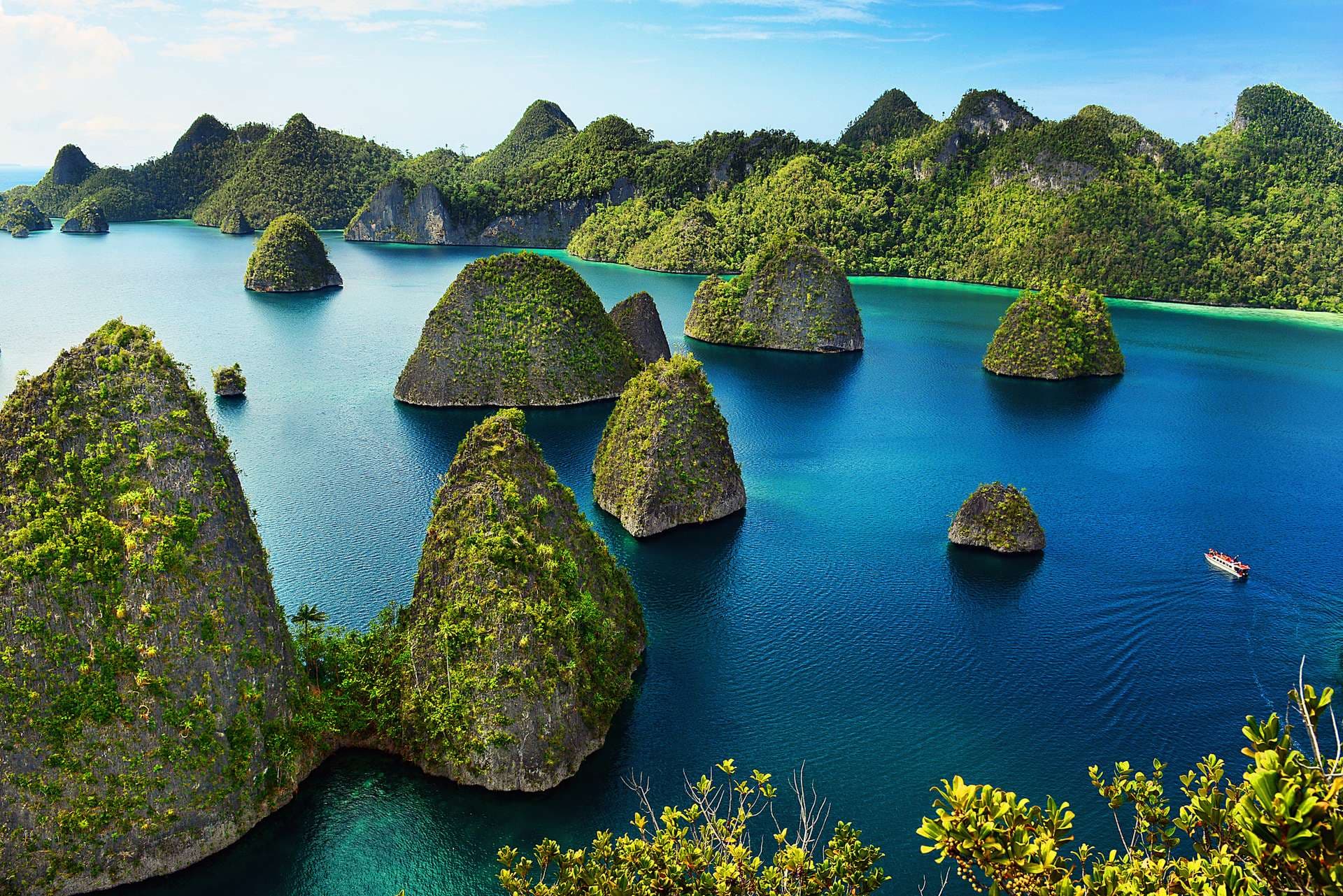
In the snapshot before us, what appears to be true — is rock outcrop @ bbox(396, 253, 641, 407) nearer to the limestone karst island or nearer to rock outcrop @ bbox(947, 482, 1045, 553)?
the limestone karst island

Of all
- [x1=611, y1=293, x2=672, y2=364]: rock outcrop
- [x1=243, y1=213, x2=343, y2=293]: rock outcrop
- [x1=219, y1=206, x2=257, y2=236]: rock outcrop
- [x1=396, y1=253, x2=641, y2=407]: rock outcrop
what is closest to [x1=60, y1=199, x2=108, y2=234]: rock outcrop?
[x1=219, y1=206, x2=257, y2=236]: rock outcrop

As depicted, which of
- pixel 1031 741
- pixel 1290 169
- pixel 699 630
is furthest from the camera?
pixel 1290 169

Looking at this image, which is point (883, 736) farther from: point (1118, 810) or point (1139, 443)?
point (1139, 443)

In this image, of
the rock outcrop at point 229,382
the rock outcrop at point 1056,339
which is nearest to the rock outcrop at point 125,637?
the rock outcrop at point 229,382

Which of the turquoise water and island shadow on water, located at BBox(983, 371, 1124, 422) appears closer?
the turquoise water

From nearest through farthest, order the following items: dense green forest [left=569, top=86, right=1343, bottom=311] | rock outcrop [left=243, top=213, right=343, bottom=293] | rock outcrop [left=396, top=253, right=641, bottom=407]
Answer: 1. rock outcrop [left=396, top=253, right=641, bottom=407]
2. rock outcrop [left=243, top=213, right=343, bottom=293]
3. dense green forest [left=569, top=86, right=1343, bottom=311]

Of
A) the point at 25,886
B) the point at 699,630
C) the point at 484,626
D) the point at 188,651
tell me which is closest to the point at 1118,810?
the point at 699,630
